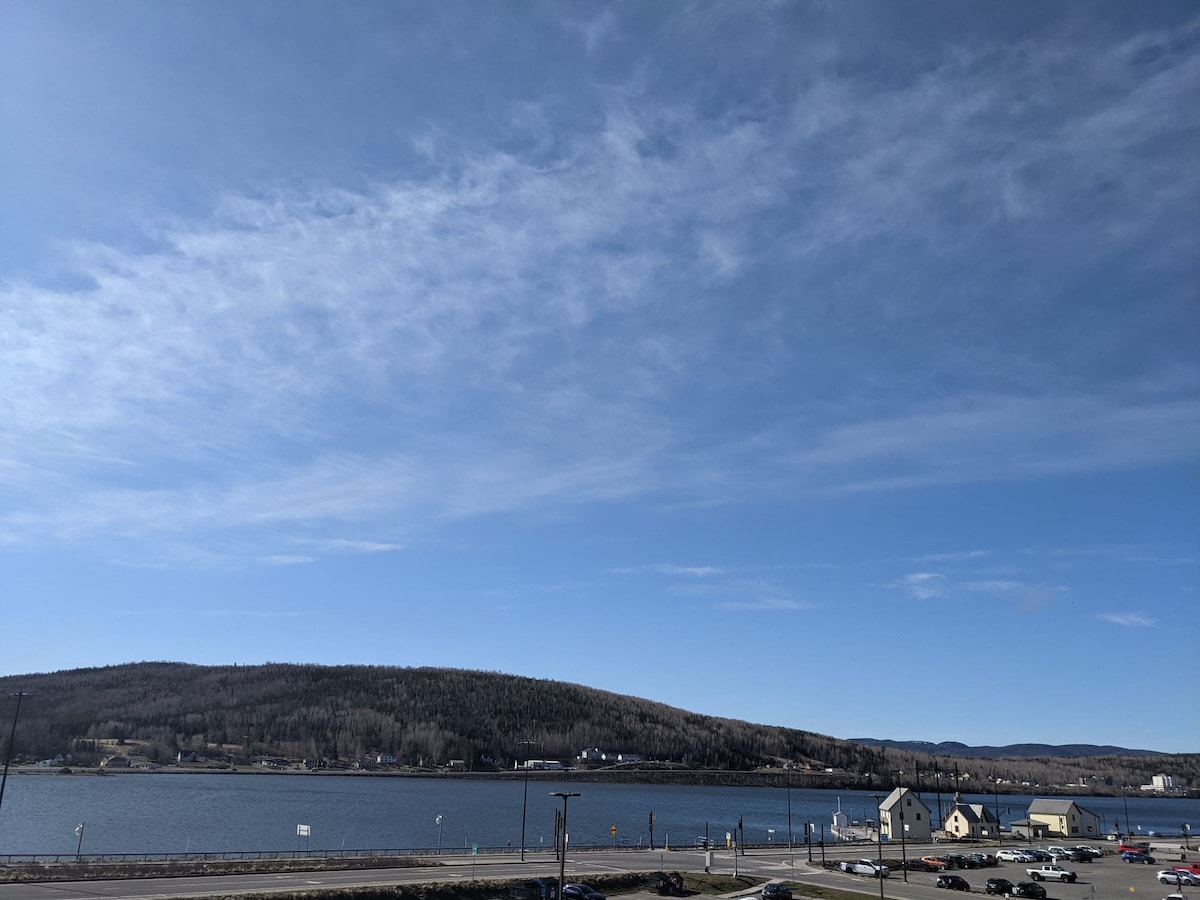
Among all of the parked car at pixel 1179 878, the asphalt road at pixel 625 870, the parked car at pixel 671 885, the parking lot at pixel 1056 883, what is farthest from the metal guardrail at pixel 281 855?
the parked car at pixel 1179 878

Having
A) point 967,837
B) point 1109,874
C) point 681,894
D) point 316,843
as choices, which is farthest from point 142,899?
point 967,837

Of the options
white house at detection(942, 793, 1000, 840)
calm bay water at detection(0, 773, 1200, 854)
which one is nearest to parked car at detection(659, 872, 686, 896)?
calm bay water at detection(0, 773, 1200, 854)

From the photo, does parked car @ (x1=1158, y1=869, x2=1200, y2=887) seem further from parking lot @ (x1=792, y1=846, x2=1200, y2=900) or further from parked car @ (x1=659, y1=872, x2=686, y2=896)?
parked car @ (x1=659, y1=872, x2=686, y2=896)

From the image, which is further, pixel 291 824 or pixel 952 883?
pixel 291 824

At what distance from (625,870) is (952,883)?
982 inches

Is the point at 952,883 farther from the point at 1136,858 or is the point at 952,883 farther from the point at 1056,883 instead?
the point at 1136,858

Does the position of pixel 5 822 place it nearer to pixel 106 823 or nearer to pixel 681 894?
pixel 106 823

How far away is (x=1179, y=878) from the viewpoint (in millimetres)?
73125

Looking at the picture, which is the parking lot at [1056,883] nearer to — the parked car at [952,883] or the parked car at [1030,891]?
the parked car at [952,883]

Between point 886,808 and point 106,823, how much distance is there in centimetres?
10606

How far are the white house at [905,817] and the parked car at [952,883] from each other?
44.7 meters

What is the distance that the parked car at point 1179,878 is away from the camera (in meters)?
73.0

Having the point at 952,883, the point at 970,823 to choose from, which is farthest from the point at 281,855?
the point at 970,823

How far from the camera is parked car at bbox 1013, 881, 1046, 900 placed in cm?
6419
